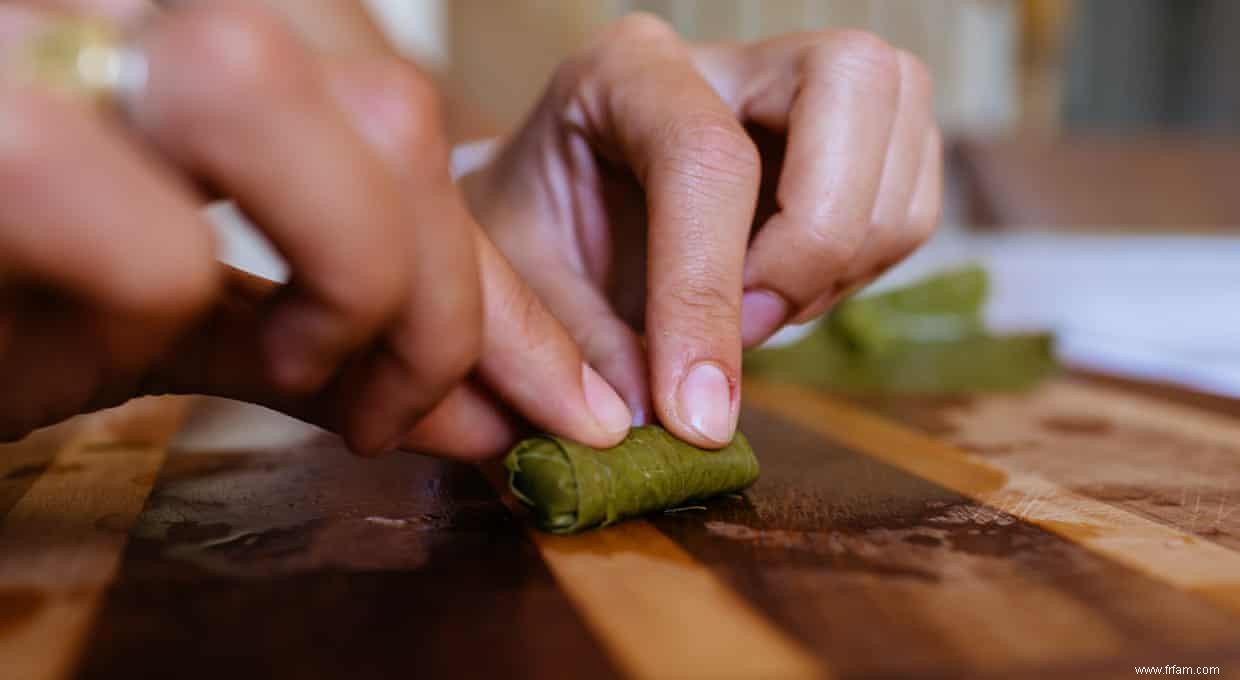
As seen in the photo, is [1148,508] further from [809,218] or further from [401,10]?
[401,10]

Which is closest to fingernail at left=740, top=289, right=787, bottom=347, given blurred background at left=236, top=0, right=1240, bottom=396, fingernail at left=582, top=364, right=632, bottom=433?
fingernail at left=582, top=364, right=632, bottom=433

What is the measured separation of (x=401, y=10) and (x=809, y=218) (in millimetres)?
4311

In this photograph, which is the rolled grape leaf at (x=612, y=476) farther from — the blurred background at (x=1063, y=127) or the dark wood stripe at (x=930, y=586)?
the blurred background at (x=1063, y=127)

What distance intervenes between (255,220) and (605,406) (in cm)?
45

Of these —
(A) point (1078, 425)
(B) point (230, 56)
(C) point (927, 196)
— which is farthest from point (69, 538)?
(A) point (1078, 425)

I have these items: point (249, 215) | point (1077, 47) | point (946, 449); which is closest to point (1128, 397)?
point (946, 449)

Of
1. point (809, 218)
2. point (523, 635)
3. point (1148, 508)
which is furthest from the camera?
→ point (809, 218)

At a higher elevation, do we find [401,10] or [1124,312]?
[401,10]

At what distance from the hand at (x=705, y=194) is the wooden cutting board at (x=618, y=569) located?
20 cm

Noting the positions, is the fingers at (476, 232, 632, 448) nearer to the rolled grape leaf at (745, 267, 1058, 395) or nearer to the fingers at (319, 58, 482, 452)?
the fingers at (319, 58, 482, 452)

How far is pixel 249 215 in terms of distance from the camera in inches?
26.7

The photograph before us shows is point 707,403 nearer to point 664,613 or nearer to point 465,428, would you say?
point 465,428

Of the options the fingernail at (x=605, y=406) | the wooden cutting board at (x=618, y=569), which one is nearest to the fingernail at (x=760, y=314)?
the wooden cutting board at (x=618, y=569)

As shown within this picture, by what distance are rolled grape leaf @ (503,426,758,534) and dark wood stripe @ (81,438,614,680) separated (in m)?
0.05
